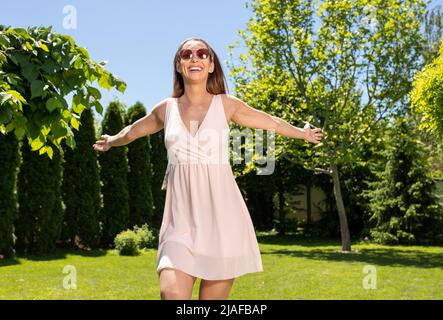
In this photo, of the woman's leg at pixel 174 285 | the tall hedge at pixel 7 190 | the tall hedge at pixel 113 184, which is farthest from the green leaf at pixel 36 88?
the tall hedge at pixel 113 184

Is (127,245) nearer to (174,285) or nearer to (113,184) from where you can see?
(113,184)

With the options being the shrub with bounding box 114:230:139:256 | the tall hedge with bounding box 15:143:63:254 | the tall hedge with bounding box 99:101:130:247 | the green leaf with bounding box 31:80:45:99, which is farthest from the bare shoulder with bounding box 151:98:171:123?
the tall hedge with bounding box 99:101:130:247

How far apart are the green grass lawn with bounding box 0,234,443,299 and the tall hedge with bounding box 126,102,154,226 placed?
2.37 m

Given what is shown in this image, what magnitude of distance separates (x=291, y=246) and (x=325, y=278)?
7.67 m

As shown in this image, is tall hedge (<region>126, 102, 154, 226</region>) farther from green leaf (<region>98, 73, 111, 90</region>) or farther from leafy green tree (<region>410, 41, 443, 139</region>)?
green leaf (<region>98, 73, 111, 90</region>)

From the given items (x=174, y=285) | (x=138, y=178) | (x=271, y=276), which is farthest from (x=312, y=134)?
(x=138, y=178)

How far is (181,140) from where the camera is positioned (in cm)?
310

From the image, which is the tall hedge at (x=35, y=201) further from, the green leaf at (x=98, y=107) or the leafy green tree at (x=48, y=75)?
the green leaf at (x=98, y=107)

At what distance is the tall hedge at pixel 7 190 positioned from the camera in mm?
12633

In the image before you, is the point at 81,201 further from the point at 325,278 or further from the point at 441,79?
the point at 441,79

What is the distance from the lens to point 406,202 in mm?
18938

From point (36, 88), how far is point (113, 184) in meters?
12.9

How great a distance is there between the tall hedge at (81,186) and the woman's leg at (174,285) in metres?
12.8
